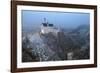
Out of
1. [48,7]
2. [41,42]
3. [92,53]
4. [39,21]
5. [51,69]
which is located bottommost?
[51,69]

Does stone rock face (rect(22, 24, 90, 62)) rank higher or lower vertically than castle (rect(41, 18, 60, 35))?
lower

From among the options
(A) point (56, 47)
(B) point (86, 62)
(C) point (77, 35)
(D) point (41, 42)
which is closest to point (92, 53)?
(B) point (86, 62)

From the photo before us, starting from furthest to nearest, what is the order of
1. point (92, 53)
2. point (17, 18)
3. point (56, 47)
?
point (92, 53) < point (56, 47) < point (17, 18)

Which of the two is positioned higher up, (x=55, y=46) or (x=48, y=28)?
(x=48, y=28)

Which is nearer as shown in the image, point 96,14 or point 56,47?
point 56,47

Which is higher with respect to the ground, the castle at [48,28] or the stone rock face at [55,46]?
the castle at [48,28]

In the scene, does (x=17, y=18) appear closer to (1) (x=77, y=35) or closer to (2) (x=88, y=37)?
(1) (x=77, y=35)

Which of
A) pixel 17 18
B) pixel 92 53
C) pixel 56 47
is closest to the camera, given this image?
pixel 17 18

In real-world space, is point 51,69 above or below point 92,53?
below
